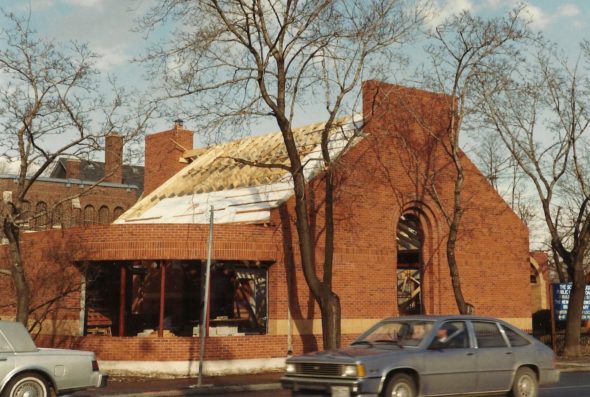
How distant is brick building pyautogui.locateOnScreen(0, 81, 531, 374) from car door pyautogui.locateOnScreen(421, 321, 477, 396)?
999cm

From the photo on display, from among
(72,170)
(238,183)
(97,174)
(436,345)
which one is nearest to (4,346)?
(436,345)

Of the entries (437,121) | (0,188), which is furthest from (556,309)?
(0,188)

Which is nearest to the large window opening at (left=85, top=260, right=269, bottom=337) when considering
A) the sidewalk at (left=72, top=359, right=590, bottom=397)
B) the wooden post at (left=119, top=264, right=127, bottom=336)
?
the wooden post at (left=119, top=264, right=127, bottom=336)

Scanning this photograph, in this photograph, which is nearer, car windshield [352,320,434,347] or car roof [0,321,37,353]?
car windshield [352,320,434,347]

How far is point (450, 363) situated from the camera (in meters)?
12.6

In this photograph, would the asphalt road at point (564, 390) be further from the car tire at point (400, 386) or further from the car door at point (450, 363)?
the car tire at point (400, 386)

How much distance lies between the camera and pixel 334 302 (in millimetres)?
22156

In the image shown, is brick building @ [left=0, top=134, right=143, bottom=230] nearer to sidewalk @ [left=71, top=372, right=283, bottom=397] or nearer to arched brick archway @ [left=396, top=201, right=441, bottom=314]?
arched brick archway @ [left=396, top=201, right=441, bottom=314]

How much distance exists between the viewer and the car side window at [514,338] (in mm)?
13719

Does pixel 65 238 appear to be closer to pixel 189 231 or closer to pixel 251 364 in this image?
pixel 189 231

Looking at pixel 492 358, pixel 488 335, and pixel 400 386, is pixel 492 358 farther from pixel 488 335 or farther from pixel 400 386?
pixel 400 386

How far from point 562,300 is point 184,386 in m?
17.2

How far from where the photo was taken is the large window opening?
24.6 meters

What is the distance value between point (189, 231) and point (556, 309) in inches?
593
